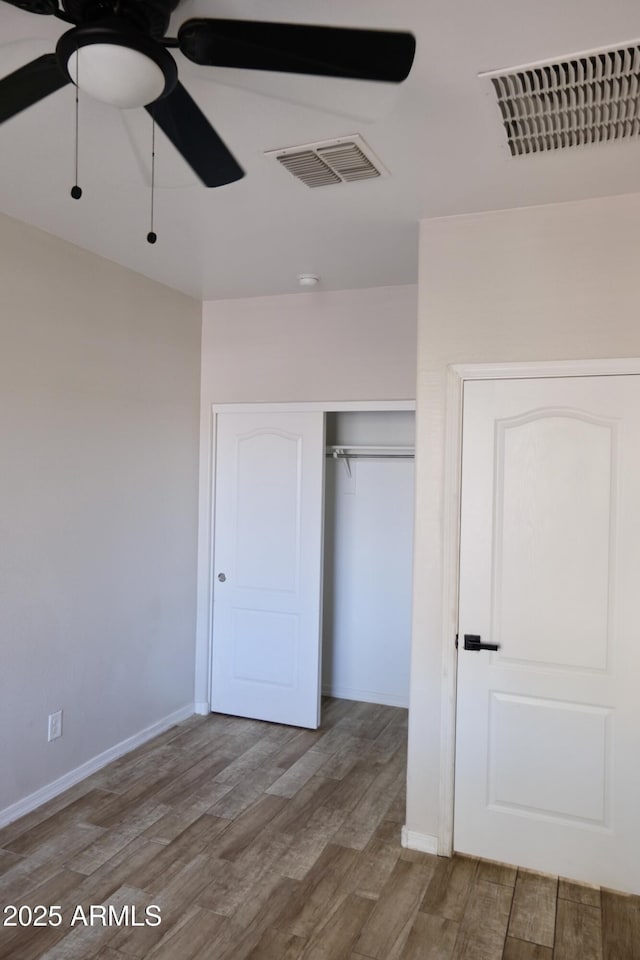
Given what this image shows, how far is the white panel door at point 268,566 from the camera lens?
162 inches

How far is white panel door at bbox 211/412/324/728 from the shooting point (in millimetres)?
4109

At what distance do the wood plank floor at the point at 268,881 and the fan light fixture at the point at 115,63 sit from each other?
2.56 meters

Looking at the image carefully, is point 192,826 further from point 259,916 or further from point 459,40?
point 459,40

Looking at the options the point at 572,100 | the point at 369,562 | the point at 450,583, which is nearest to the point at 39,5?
the point at 572,100

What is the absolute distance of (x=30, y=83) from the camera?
149 cm

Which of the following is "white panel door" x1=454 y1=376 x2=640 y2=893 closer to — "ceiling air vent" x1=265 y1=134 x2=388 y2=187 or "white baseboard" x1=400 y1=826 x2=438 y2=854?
"white baseboard" x1=400 y1=826 x2=438 y2=854

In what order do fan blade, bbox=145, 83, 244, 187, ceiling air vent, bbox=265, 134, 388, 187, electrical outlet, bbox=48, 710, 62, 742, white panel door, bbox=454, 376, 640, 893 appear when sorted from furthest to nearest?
electrical outlet, bbox=48, 710, 62, 742 < white panel door, bbox=454, 376, 640, 893 < ceiling air vent, bbox=265, 134, 388, 187 < fan blade, bbox=145, 83, 244, 187

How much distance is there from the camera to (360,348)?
3971mm

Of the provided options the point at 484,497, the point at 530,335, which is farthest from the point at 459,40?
the point at 484,497

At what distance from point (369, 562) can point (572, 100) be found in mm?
3193

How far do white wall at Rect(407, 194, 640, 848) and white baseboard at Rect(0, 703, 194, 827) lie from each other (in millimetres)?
1739

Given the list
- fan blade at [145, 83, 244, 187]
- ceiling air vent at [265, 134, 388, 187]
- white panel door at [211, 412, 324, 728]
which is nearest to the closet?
white panel door at [211, 412, 324, 728]

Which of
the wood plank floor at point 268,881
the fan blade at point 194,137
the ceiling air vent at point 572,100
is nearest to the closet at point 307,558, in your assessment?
the wood plank floor at point 268,881

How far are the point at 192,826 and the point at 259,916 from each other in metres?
0.71
